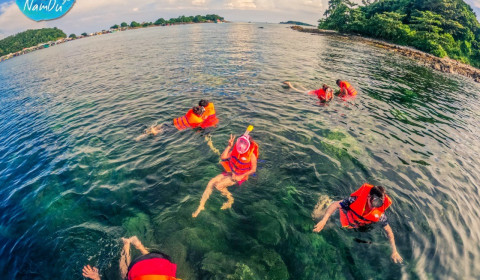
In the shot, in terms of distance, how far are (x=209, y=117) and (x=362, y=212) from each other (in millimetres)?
8261

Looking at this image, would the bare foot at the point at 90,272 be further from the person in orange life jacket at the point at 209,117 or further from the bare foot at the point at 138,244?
the person in orange life jacket at the point at 209,117

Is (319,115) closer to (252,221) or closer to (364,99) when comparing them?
(364,99)

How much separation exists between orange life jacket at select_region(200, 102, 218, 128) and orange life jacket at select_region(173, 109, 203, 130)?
45cm

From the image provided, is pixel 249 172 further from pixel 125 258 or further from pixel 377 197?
pixel 125 258

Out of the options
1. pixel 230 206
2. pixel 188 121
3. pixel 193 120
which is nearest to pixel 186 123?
pixel 188 121

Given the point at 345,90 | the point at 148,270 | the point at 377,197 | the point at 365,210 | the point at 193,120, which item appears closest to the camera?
the point at 148,270

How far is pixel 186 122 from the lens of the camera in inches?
414

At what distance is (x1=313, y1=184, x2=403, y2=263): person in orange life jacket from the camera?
5.04 metres

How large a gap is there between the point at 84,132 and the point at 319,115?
45.6 ft

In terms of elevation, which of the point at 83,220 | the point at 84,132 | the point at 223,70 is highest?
the point at 223,70

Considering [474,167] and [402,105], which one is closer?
[474,167]

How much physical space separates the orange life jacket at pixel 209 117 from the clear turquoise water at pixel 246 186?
2.26ft

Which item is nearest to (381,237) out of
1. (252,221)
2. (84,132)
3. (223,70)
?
(252,221)

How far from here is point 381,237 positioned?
5730 millimetres
